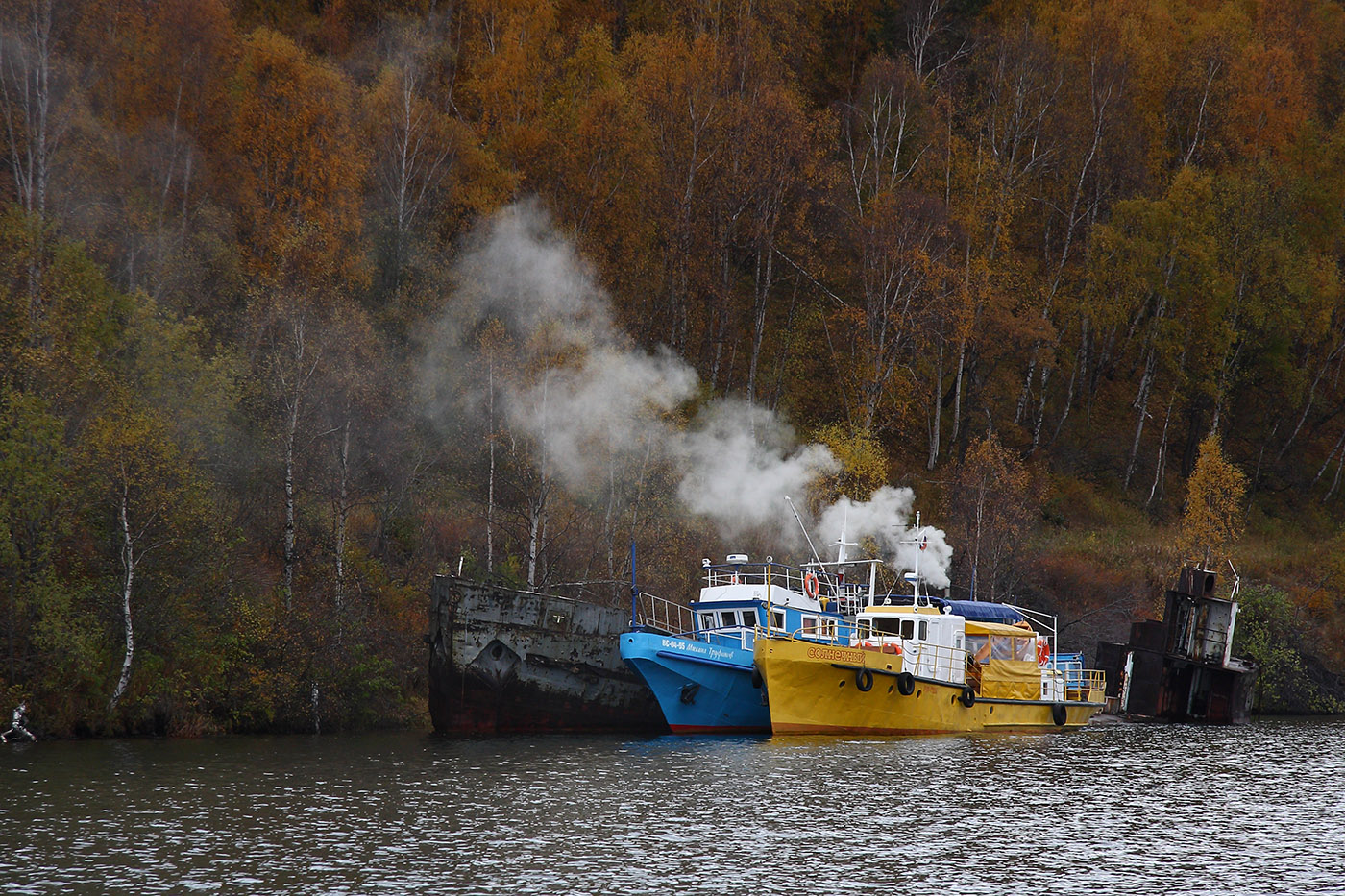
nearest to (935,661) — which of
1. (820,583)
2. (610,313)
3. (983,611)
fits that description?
(983,611)

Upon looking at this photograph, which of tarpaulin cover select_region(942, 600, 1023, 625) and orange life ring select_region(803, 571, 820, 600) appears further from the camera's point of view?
tarpaulin cover select_region(942, 600, 1023, 625)

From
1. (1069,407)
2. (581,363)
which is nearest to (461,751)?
(581,363)

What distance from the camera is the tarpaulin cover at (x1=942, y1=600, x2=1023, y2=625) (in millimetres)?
41688

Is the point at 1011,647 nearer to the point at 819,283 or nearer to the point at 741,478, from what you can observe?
the point at 741,478

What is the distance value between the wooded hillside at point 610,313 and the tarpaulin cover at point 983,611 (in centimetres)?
627

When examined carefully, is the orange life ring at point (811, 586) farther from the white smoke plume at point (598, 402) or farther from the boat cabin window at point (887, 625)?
the white smoke plume at point (598, 402)

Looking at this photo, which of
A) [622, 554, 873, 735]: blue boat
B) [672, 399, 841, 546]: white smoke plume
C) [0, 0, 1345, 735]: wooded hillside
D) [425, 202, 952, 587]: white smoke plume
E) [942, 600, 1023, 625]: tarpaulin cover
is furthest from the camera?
[672, 399, 841, 546]: white smoke plume

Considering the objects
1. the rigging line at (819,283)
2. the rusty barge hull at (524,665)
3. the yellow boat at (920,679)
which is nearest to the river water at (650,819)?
the rusty barge hull at (524,665)

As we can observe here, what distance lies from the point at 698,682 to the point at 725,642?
180 cm

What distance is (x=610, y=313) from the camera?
5200cm

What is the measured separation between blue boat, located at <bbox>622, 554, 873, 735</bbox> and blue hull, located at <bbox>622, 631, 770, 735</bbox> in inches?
1.1

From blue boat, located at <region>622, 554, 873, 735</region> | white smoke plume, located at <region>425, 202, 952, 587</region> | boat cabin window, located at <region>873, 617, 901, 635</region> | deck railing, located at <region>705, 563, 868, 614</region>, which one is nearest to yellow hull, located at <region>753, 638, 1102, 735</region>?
blue boat, located at <region>622, 554, 873, 735</region>

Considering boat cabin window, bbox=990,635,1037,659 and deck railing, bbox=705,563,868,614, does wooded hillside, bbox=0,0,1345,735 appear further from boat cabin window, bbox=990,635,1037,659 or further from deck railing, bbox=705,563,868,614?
boat cabin window, bbox=990,635,1037,659

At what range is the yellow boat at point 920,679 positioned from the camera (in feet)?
118
